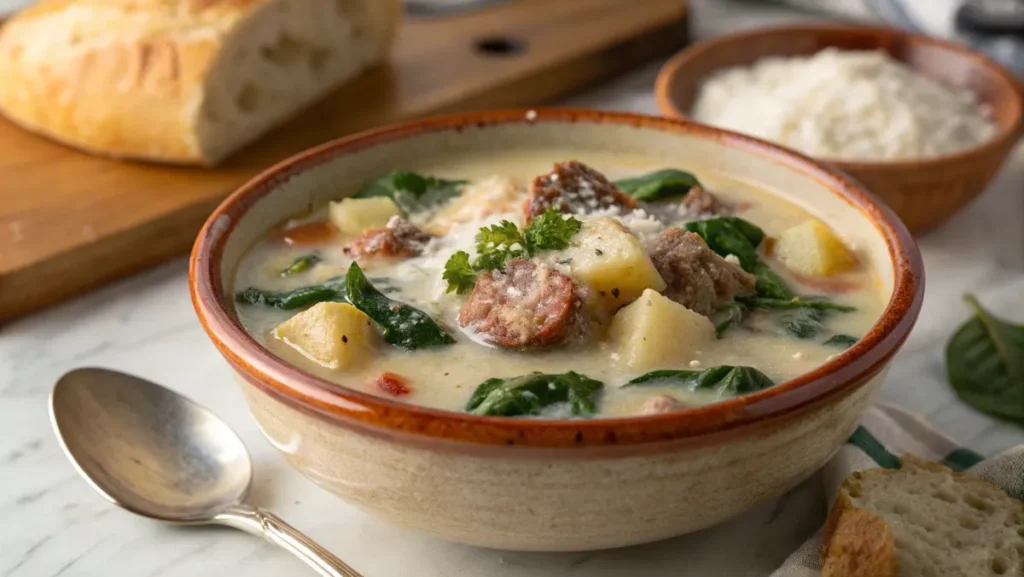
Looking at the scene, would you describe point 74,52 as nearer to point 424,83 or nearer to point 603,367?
point 424,83

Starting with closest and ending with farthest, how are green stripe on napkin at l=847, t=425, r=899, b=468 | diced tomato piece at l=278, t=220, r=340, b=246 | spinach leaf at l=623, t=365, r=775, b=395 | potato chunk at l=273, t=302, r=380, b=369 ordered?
spinach leaf at l=623, t=365, r=775, b=395
potato chunk at l=273, t=302, r=380, b=369
green stripe on napkin at l=847, t=425, r=899, b=468
diced tomato piece at l=278, t=220, r=340, b=246

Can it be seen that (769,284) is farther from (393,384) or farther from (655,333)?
(393,384)

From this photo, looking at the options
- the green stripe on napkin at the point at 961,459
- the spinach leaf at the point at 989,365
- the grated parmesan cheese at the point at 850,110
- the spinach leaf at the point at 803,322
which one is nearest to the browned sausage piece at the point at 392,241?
the spinach leaf at the point at 803,322

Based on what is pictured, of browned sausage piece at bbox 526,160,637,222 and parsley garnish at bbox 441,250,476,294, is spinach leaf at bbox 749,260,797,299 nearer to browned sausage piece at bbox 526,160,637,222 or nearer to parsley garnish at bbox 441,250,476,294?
browned sausage piece at bbox 526,160,637,222

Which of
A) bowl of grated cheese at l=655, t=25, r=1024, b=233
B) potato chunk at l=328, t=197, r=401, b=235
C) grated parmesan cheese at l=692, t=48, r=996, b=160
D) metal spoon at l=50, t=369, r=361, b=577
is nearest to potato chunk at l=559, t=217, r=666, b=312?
potato chunk at l=328, t=197, r=401, b=235

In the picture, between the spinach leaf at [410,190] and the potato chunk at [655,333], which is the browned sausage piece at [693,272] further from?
the spinach leaf at [410,190]

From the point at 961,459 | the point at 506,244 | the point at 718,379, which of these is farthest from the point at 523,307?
the point at 961,459

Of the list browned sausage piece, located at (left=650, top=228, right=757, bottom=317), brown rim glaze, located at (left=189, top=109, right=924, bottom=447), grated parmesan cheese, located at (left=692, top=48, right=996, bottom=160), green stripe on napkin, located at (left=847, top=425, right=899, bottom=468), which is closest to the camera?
brown rim glaze, located at (left=189, top=109, right=924, bottom=447)
